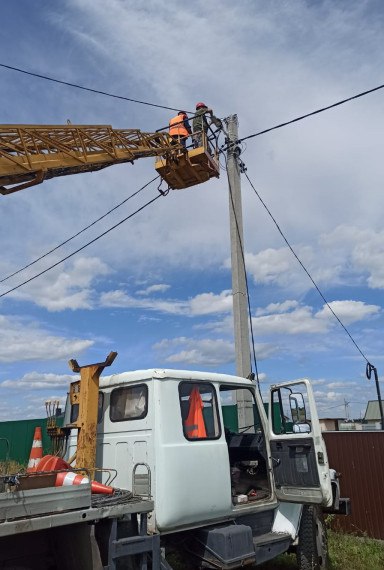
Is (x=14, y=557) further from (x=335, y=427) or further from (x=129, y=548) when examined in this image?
(x=335, y=427)

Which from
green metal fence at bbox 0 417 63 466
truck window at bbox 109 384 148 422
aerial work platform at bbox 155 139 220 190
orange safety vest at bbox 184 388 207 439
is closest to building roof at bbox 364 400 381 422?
green metal fence at bbox 0 417 63 466

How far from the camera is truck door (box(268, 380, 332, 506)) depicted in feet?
17.0

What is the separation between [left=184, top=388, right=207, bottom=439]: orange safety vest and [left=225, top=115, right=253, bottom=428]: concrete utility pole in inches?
116

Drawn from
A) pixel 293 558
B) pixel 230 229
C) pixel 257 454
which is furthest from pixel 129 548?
pixel 230 229

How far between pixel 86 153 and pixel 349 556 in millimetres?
7078

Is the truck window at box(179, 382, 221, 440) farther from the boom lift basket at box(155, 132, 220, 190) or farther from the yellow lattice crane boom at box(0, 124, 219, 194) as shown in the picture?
the boom lift basket at box(155, 132, 220, 190)

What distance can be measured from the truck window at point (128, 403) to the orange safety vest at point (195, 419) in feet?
1.43

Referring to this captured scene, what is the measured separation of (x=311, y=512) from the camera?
5.64 meters

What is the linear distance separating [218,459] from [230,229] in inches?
224

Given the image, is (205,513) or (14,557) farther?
(205,513)

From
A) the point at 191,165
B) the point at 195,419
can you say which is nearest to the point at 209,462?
the point at 195,419

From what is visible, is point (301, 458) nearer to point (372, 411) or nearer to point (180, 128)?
point (180, 128)

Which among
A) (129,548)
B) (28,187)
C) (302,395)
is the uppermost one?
(28,187)

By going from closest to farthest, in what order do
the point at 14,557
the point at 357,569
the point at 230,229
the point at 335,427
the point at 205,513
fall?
the point at 14,557, the point at 205,513, the point at 357,569, the point at 230,229, the point at 335,427
